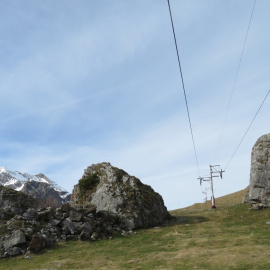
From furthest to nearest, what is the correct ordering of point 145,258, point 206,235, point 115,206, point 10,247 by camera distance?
point 115,206
point 206,235
point 10,247
point 145,258

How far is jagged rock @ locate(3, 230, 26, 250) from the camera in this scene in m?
22.3

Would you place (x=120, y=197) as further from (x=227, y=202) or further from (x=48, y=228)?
(x=227, y=202)

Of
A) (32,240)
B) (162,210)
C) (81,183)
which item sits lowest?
(32,240)

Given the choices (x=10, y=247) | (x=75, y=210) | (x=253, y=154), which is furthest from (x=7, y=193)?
(x=253, y=154)

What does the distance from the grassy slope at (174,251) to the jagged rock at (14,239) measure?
1.60 m

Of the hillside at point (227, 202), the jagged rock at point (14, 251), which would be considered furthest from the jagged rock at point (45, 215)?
the hillside at point (227, 202)

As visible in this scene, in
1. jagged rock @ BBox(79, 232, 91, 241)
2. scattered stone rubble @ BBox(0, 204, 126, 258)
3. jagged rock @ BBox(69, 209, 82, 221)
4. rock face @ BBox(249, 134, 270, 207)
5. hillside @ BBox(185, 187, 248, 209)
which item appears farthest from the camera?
hillside @ BBox(185, 187, 248, 209)

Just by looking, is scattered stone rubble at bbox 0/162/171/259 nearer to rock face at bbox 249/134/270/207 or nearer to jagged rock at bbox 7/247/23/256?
jagged rock at bbox 7/247/23/256

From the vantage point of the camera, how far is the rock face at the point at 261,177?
33281mm

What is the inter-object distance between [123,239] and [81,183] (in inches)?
542

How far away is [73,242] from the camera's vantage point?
80.7 ft

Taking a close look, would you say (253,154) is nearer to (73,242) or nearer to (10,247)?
(73,242)

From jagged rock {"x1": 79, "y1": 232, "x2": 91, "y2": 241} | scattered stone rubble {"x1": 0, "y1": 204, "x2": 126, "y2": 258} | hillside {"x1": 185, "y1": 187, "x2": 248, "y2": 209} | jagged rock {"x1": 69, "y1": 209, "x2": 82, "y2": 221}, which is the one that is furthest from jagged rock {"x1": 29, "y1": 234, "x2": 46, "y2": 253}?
hillside {"x1": 185, "y1": 187, "x2": 248, "y2": 209}

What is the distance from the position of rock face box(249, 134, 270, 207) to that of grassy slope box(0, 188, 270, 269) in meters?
4.34
